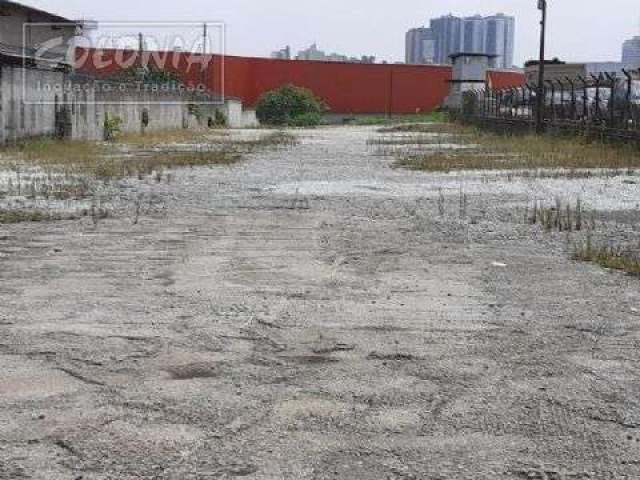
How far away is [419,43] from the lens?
161 meters

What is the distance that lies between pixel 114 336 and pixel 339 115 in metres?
67.2

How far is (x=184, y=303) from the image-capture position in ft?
18.2

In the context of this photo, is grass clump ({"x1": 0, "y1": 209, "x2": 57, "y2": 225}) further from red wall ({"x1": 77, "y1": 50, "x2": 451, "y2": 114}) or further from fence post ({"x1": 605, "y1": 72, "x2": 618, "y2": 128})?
red wall ({"x1": 77, "y1": 50, "x2": 451, "y2": 114})

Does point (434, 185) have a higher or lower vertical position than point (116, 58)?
lower

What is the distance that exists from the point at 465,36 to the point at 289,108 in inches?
4210

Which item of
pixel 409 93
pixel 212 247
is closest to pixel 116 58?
pixel 409 93

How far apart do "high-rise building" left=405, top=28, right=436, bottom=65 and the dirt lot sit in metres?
154

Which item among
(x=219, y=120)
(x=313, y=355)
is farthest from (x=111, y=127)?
(x=313, y=355)

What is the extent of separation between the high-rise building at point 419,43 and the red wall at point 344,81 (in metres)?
84.6

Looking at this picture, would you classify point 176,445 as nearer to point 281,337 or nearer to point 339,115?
point 281,337

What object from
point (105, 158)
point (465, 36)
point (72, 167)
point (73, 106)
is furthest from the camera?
point (465, 36)

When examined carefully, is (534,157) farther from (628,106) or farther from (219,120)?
(219,120)

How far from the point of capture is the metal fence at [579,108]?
21.7m

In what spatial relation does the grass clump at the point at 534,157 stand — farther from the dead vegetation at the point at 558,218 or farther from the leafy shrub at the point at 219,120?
the leafy shrub at the point at 219,120
